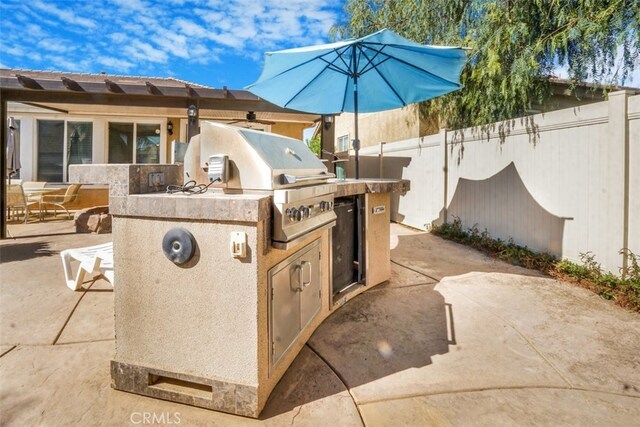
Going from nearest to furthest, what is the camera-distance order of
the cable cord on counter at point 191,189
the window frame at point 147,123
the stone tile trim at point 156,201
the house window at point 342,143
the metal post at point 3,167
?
the stone tile trim at point 156,201 → the cable cord on counter at point 191,189 → the metal post at point 3,167 → the window frame at point 147,123 → the house window at point 342,143

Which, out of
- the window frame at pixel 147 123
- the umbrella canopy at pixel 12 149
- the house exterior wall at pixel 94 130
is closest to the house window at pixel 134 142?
the window frame at pixel 147 123

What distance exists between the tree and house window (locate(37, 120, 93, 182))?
34.3 ft

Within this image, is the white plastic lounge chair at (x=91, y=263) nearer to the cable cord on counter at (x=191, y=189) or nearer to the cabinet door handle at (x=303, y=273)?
the cable cord on counter at (x=191, y=189)

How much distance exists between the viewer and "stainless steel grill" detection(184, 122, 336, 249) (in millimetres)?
1955

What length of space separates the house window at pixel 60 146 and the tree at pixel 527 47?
→ 1044 cm

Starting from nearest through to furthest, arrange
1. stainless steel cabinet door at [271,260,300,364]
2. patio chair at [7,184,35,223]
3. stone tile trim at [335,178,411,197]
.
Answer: stainless steel cabinet door at [271,260,300,364] → stone tile trim at [335,178,411,197] → patio chair at [7,184,35,223]

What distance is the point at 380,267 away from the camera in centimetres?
401

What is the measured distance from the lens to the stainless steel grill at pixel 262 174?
1955 mm

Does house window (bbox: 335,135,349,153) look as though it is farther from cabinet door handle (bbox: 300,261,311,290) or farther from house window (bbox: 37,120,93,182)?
cabinet door handle (bbox: 300,261,311,290)

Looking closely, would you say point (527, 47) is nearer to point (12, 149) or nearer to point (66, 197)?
point (12, 149)

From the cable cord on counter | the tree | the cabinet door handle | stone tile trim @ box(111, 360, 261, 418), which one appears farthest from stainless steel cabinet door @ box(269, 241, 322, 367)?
the tree

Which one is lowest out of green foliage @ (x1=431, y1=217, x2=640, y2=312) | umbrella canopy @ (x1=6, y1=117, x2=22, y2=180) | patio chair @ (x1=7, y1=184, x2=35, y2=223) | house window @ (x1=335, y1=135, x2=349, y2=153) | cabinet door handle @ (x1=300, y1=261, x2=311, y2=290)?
green foliage @ (x1=431, y1=217, x2=640, y2=312)

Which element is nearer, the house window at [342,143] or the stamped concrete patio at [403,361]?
the stamped concrete patio at [403,361]

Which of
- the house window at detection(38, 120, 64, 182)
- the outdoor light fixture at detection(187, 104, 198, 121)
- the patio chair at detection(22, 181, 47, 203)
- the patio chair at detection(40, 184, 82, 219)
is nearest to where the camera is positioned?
the outdoor light fixture at detection(187, 104, 198, 121)
